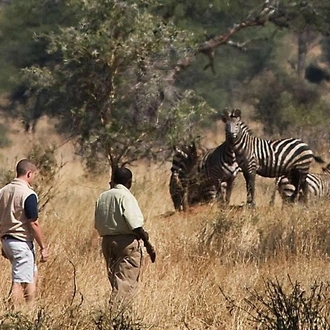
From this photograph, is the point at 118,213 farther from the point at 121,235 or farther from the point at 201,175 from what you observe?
the point at 201,175

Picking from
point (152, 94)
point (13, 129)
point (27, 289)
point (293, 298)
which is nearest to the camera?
point (293, 298)

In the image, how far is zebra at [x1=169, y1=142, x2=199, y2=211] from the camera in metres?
17.2

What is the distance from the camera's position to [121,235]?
32.2ft

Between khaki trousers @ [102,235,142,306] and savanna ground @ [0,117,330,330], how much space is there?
6.1 inches

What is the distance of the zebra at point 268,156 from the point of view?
18.8 metres

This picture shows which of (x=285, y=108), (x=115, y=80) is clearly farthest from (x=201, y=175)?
(x=285, y=108)

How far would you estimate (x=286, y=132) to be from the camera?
33781 millimetres

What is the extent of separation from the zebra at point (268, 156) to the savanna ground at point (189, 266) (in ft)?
6.62

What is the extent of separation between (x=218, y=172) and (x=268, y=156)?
4.75 feet

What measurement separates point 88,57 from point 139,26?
36.7 inches

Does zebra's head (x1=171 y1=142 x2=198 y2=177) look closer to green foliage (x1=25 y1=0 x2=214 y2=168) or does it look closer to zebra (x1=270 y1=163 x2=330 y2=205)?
zebra (x1=270 y1=163 x2=330 y2=205)

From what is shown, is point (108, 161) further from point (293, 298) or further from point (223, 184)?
point (293, 298)

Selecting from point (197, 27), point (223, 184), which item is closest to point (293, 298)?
point (223, 184)

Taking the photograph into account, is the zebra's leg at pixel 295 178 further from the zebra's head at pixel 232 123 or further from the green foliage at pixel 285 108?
the green foliage at pixel 285 108
